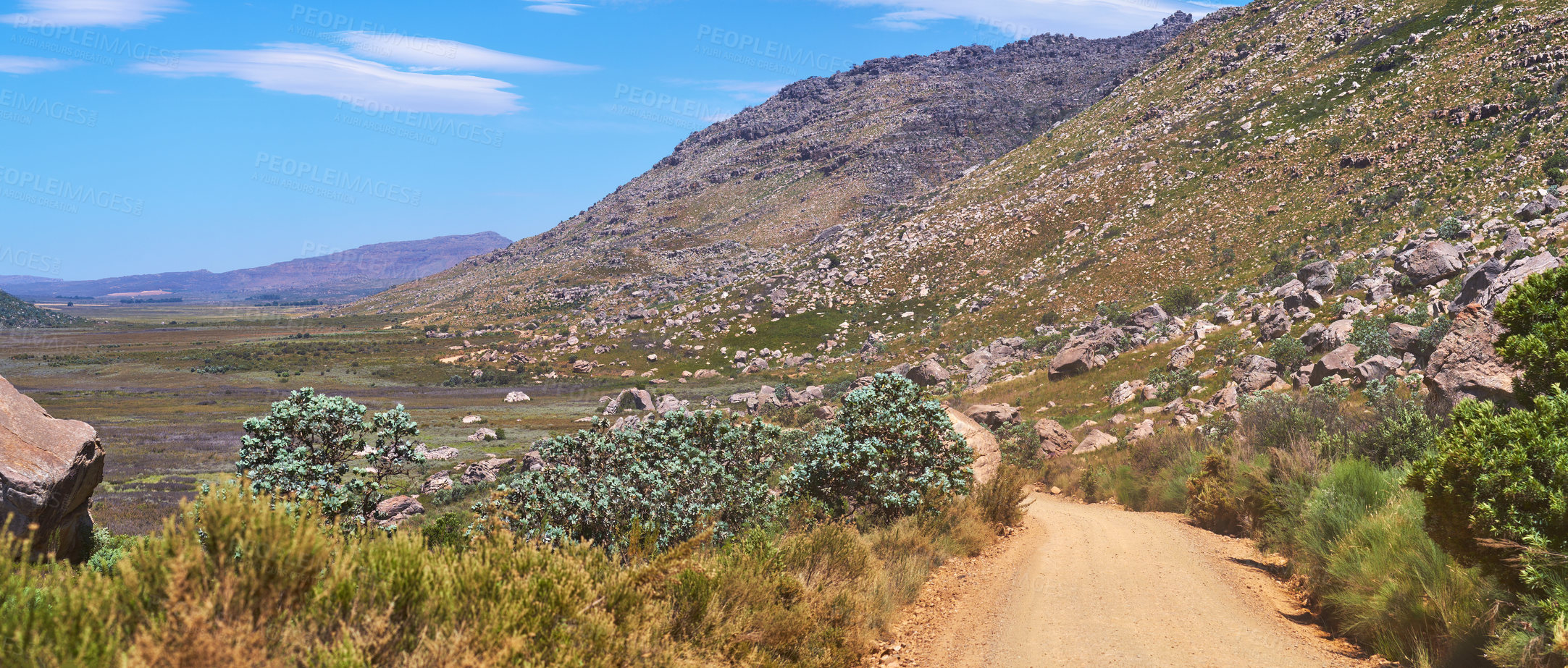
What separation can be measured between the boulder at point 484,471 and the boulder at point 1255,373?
2679cm

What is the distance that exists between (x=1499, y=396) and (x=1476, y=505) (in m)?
4.54

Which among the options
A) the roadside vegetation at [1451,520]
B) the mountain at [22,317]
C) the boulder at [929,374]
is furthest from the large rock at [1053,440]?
the mountain at [22,317]

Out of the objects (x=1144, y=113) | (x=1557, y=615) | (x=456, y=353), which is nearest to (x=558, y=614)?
(x=1557, y=615)

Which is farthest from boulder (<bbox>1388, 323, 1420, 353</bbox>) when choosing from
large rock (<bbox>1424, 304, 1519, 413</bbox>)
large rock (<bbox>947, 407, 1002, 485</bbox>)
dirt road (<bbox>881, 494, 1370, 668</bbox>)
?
dirt road (<bbox>881, 494, 1370, 668</bbox>)

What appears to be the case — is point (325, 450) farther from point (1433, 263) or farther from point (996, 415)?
point (1433, 263)

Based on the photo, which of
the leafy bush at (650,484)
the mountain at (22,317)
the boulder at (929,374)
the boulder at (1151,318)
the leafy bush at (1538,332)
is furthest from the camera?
the mountain at (22,317)

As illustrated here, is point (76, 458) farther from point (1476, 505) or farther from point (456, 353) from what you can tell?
point (456, 353)

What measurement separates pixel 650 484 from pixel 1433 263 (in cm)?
2718

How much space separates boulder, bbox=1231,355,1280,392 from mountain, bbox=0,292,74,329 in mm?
209994

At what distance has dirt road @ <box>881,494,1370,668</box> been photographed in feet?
21.4

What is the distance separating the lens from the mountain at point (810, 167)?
412ft

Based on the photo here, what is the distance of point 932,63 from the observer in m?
185

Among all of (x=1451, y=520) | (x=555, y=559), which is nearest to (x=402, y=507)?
(x=555, y=559)

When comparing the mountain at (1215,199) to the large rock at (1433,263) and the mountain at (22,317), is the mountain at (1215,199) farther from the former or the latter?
the mountain at (22,317)
